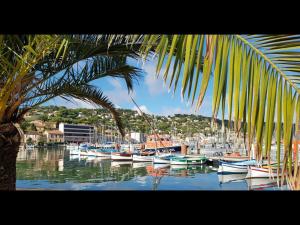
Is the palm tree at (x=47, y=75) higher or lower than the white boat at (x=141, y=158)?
higher

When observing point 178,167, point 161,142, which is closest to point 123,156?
point 178,167

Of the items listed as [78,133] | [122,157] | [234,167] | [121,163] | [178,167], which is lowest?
[121,163]

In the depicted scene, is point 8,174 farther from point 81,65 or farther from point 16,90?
point 81,65

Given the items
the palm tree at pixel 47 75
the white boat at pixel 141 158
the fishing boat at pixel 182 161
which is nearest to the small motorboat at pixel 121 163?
the white boat at pixel 141 158

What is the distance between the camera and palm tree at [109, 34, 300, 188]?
1078mm

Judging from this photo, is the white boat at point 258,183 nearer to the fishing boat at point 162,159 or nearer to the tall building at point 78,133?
the fishing boat at point 162,159

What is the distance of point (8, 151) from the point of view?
284 centimetres

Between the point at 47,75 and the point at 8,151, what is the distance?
2.22ft

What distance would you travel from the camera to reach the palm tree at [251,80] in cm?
108

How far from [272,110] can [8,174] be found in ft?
7.68

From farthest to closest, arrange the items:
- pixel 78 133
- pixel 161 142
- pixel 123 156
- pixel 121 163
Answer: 1. pixel 78 133
2. pixel 123 156
3. pixel 121 163
4. pixel 161 142

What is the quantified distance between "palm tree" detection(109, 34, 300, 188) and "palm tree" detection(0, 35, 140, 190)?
1478 millimetres

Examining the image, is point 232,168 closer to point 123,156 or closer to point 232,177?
point 232,177
